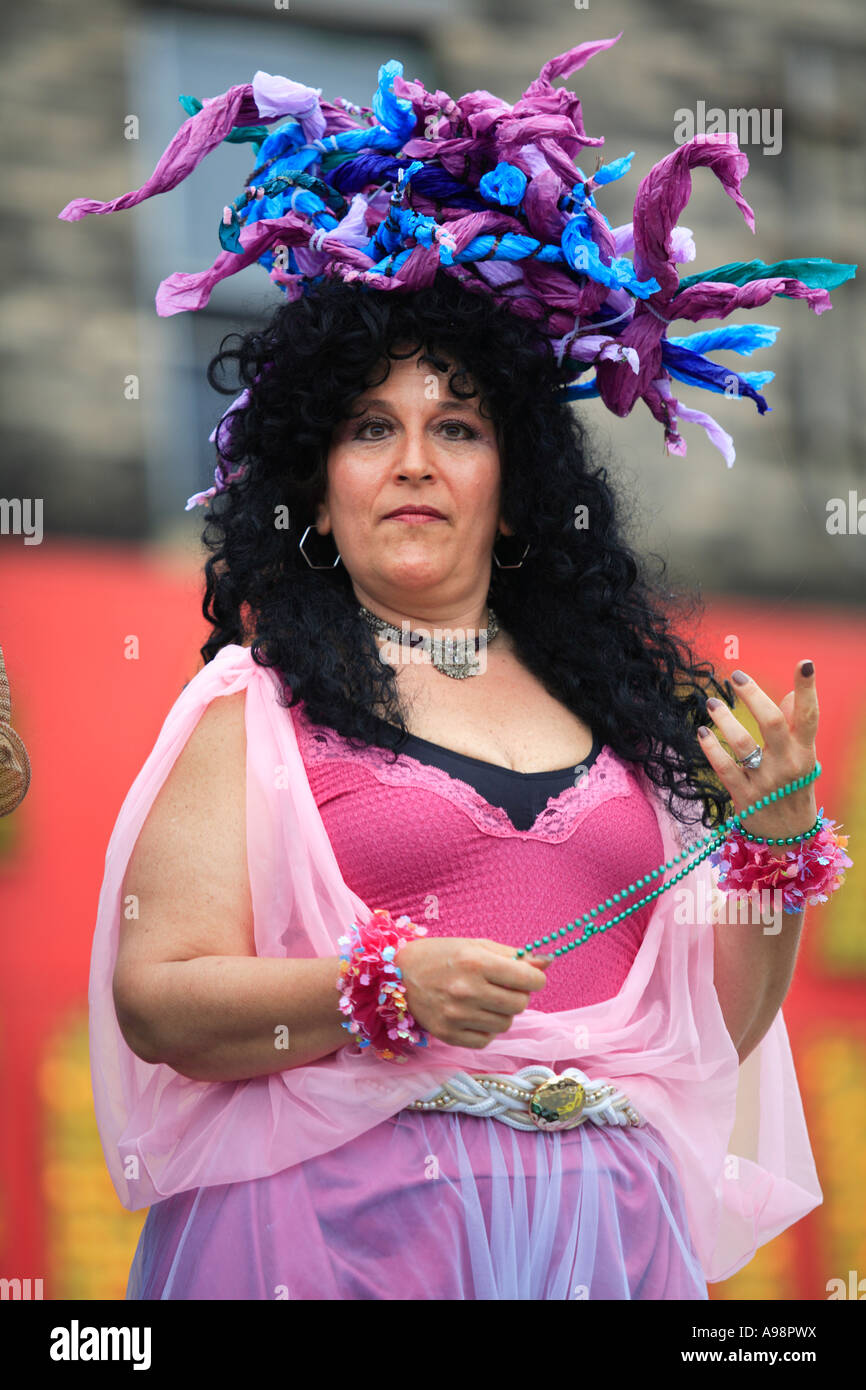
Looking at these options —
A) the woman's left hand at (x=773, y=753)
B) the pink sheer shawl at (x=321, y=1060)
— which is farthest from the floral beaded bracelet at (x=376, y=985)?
the woman's left hand at (x=773, y=753)

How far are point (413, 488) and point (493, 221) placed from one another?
0.40 meters

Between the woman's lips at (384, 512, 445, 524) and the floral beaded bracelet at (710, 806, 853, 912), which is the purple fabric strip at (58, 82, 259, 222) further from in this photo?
the floral beaded bracelet at (710, 806, 853, 912)

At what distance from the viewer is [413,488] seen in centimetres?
224

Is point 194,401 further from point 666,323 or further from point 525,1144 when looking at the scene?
point 525,1144

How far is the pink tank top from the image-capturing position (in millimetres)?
2041

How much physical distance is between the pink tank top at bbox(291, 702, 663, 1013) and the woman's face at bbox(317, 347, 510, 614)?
0.83 feet

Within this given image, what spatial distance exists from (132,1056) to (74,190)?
2.67 meters

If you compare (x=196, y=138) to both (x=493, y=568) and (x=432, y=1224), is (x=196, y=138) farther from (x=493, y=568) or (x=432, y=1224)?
(x=432, y=1224)

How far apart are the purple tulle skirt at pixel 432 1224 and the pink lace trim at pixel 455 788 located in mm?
356

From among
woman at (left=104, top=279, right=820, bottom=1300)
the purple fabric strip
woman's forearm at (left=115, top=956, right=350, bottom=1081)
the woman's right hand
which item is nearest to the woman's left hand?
woman at (left=104, top=279, right=820, bottom=1300)

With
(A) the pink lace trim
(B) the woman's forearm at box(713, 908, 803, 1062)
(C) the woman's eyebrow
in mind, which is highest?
(C) the woman's eyebrow

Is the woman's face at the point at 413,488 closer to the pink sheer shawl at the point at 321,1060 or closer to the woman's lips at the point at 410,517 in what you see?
the woman's lips at the point at 410,517

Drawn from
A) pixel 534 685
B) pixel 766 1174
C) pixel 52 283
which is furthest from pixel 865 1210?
pixel 52 283

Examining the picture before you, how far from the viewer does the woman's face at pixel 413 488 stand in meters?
2.25
